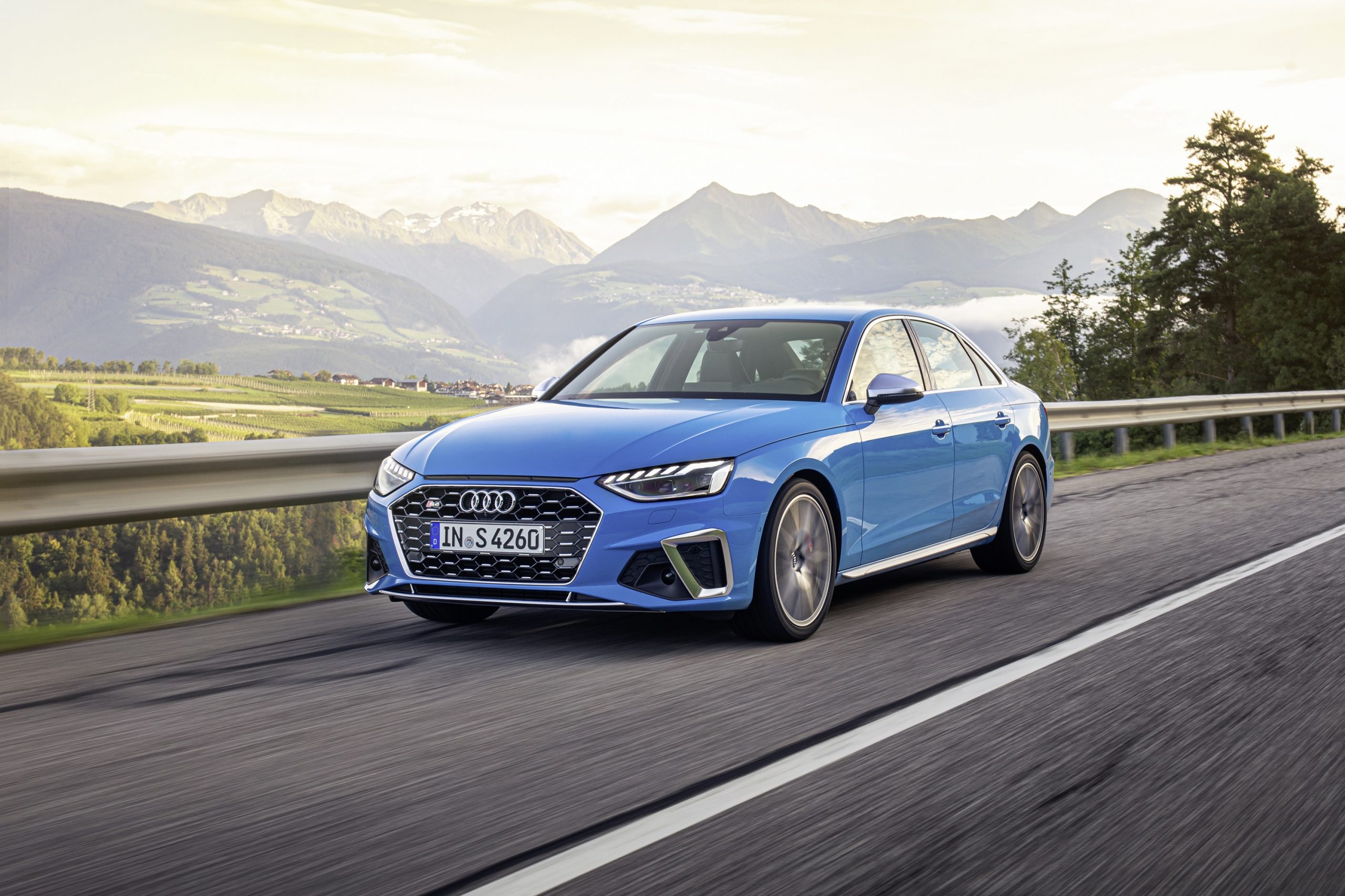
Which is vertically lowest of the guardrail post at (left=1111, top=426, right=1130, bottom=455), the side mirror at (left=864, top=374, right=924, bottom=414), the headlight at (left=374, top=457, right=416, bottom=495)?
the guardrail post at (left=1111, top=426, right=1130, bottom=455)

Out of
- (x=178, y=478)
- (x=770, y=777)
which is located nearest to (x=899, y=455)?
(x=770, y=777)

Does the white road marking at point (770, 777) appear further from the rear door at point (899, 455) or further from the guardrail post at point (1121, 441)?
the guardrail post at point (1121, 441)

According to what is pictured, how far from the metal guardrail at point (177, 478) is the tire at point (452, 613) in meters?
1.35

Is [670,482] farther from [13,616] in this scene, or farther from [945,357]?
[13,616]

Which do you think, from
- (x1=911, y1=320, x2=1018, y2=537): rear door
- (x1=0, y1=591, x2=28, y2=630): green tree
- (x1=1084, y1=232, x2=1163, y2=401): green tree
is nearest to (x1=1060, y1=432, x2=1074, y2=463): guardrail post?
(x1=911, y1=320, x2=1018, y2=537): rear door

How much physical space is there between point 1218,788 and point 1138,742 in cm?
51

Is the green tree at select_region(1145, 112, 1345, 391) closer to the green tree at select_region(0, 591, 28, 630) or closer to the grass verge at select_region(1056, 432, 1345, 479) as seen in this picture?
the grass verge at select_region(1056, 432, 1345, 479)

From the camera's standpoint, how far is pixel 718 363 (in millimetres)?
6984

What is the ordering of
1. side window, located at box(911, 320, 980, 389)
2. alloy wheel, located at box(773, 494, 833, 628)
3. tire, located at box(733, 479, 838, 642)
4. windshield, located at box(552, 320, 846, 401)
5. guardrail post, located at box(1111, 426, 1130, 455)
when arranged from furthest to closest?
1. guardrail post, located at box(1111, 426, 1130, 455)
2. side window, located at box(911, 320, 980, 389)
3. windshield, located at box(552, 320, 846, 401)
4. alloy wheel, located at box(773, 494, 833, 628)
5. tire, located at box(733, 479, 838, 642)

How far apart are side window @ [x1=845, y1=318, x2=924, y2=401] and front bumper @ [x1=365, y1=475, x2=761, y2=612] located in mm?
1359

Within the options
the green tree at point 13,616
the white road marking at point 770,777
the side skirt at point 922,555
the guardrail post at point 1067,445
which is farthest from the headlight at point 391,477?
the guardrail post at point 1067,445

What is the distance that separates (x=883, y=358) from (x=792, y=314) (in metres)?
0.59

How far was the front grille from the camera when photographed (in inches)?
214

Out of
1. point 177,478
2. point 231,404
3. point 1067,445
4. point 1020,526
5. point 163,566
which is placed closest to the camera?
point 177,478
